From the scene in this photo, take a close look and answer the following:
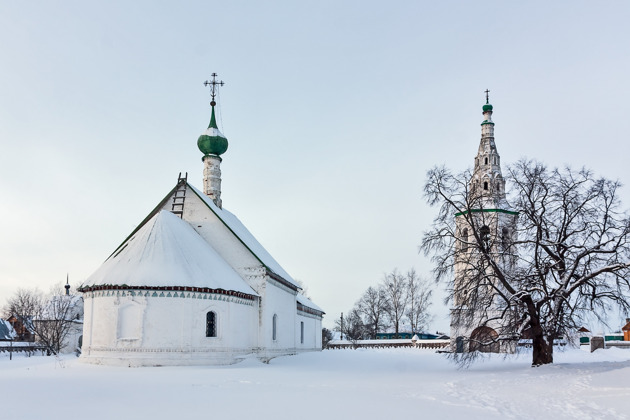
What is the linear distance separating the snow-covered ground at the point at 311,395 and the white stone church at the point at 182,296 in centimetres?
262

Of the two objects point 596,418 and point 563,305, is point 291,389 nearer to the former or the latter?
point 596,418

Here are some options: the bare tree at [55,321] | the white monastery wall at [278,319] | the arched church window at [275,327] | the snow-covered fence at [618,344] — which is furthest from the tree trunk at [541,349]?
the bare tree at [55,321]

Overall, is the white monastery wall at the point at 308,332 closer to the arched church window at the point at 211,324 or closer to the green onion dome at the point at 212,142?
the arched church window at the point at 211,324

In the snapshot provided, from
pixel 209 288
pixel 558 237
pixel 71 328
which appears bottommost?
pixel 71 328

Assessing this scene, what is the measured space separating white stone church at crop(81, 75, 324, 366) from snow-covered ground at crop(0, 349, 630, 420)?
262 cm

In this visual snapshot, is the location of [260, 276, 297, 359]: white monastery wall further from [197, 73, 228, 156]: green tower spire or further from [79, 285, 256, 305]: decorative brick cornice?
[197, 73, 228, 156]: green tower spire

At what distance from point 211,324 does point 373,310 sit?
58.6m

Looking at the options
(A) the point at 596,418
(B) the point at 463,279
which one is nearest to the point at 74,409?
(A) the point at 596,418

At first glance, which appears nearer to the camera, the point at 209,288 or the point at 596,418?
the point at 596,418

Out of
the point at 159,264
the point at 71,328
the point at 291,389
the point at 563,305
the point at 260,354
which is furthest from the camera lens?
the point at 71,328

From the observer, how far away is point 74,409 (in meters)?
10.6

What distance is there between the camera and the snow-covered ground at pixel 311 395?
10.7m

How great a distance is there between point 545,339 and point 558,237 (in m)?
4.00

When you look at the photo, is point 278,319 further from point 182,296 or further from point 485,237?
point 485,237
